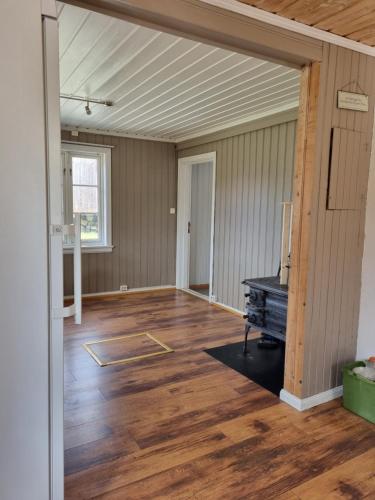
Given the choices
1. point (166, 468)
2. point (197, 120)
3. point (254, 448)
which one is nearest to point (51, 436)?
point (166, 468)

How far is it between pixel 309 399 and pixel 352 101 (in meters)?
2.07

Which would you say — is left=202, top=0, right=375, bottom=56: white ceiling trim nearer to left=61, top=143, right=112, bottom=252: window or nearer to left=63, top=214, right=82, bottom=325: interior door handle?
left=63, top=214, right=82, bottom=325: interior door handle

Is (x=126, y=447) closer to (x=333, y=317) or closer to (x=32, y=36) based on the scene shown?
(x=333, y=317)

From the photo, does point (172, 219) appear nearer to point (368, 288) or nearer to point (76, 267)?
point (368, 288)

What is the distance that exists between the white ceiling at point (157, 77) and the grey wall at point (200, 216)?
1.49 metres

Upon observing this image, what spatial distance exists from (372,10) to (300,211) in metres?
1.16

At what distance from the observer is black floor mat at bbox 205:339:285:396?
2.96 meters

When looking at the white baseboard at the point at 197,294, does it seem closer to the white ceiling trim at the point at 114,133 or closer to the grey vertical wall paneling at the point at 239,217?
the grey vertical wall paneling at the point at 239,217

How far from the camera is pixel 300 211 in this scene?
2434 mm

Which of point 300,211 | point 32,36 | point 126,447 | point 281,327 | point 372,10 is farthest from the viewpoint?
point 281,327

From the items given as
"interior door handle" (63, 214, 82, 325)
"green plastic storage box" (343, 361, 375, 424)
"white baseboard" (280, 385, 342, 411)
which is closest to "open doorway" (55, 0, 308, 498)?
"white baseboard" (280, 385, 342, 411)

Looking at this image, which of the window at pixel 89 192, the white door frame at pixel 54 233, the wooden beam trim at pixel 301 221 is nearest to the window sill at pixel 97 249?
the window at pixel 89 192

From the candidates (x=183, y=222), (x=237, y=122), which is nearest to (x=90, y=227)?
(x=183, y=222)

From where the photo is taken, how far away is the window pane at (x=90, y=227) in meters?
5.39
